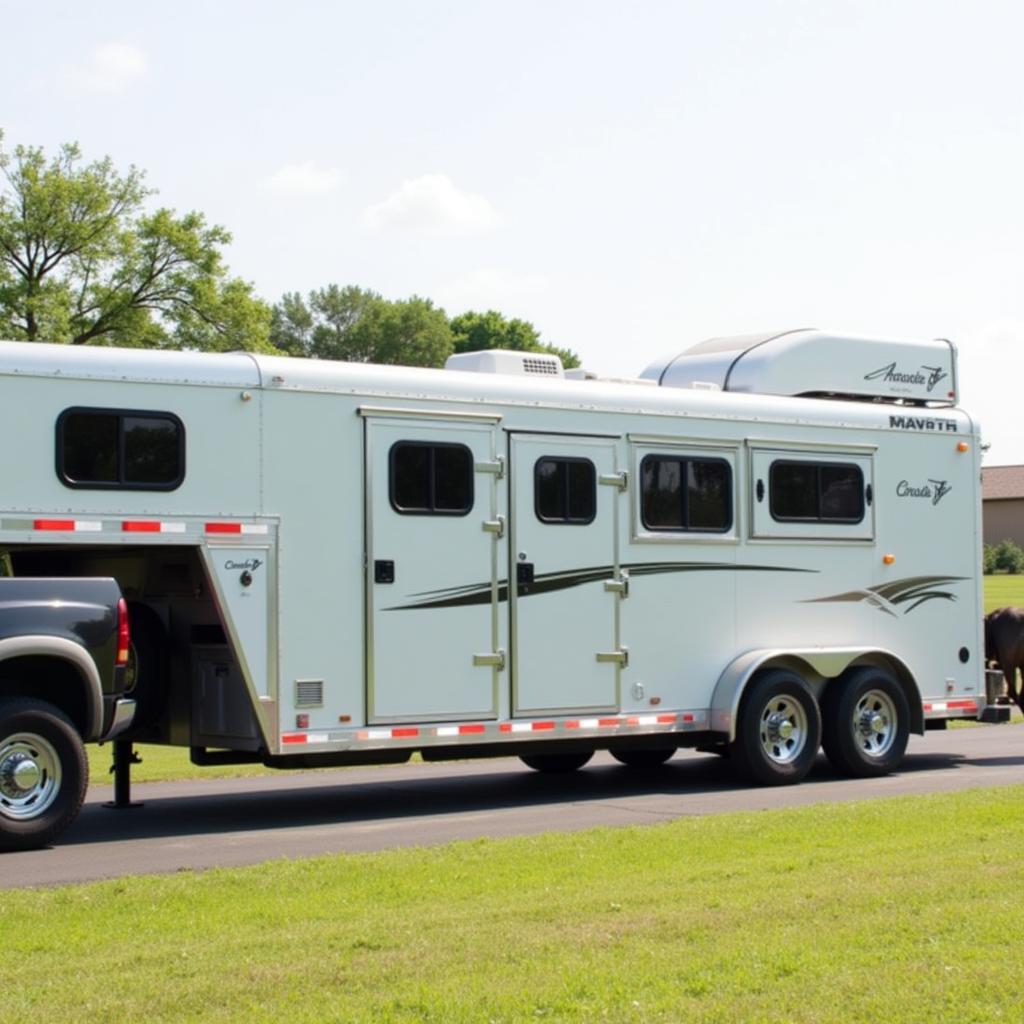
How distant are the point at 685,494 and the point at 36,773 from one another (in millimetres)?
5775

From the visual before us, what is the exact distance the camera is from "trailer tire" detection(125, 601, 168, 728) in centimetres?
1221

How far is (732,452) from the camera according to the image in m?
14.3

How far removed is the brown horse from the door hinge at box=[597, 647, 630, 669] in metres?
4.86

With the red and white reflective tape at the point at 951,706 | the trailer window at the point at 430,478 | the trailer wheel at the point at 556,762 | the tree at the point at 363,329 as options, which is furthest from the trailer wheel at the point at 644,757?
the tree at the point at 363,329

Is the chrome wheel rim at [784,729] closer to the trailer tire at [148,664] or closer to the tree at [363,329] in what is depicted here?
the trailer tire at [148,664]

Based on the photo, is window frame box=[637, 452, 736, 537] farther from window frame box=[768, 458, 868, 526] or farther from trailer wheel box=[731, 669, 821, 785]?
trailer wheel box=[731, 669, 821, 785]

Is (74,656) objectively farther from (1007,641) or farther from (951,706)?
(1007,641)

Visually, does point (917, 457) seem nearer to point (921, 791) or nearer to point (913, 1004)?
point (921, 791)

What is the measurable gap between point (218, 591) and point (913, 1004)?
6.54 meters

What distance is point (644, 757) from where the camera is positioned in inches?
640

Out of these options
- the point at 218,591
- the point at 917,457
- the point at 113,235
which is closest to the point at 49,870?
the point at 218,591

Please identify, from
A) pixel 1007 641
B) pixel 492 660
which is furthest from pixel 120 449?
pixel 1007 641

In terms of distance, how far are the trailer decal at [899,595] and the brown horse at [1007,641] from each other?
3.91 ft

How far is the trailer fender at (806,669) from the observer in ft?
46.2
